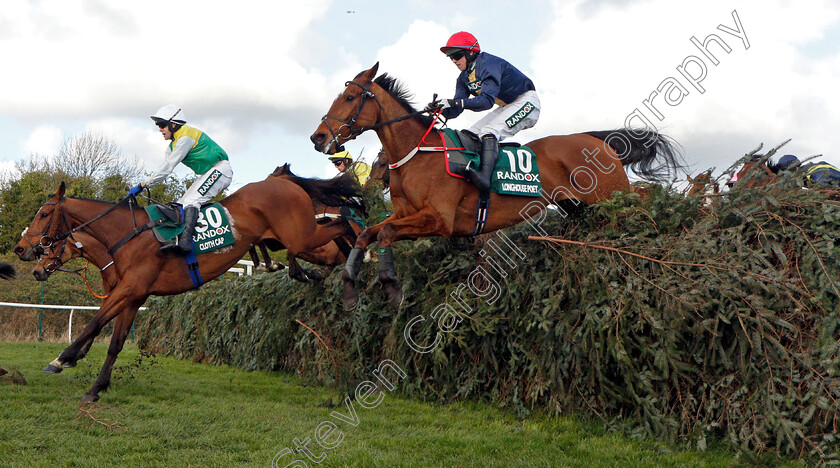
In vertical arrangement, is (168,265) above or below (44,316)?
above

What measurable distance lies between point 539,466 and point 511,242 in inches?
83.2

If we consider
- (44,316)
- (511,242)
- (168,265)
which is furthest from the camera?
(44,316)

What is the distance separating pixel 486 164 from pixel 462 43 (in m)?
1.14

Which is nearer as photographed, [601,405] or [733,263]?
[733,263]

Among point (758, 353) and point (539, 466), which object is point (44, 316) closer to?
point (539, 466)

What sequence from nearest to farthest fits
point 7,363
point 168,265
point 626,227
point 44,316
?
1. point 626,227
2. point 168,265
3. point 7,363
4. point 44,316

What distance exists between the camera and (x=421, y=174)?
518 cm

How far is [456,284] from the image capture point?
5.76m

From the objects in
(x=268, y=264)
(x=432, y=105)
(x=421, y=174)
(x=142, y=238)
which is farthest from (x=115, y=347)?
(x=432, y=105)

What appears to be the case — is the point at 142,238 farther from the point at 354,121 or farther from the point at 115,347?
the point at 354,121

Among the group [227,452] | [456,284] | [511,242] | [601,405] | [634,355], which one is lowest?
[227,452]

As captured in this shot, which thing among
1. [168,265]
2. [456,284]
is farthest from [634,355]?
[168,265]

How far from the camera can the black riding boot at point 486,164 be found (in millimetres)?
5133

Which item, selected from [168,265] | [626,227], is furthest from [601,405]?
[168,265]
